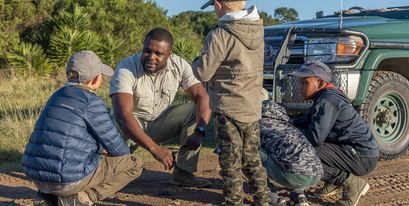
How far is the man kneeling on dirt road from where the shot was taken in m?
3.45

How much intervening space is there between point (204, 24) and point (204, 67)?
25801mm

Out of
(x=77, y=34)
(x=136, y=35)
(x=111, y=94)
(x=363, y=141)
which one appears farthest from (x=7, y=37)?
(x=363, y=141)

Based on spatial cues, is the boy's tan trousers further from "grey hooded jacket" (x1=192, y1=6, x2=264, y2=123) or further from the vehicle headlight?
the vehicle headlight

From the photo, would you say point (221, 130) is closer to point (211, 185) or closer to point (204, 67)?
point (204, 67)

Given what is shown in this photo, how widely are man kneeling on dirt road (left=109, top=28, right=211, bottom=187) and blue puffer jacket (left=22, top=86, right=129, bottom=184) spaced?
577mm

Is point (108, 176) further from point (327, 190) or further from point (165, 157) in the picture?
point (327, 190)

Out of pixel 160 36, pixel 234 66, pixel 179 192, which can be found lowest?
pixel 179 192

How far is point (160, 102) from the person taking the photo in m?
3.99

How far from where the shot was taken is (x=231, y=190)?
2773 mm

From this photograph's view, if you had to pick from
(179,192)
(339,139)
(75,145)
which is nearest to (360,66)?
(339,139)

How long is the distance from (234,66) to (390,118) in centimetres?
286

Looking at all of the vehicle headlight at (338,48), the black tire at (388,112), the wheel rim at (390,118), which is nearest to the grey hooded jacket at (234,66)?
the vehicle headlight at (338,48)

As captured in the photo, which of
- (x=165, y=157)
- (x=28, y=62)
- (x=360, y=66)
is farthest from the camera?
(x=28, y=62)

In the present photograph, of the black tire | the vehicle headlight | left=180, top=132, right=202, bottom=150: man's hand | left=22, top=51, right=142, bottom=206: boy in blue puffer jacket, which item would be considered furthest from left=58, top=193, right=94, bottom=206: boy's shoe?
the black tire
